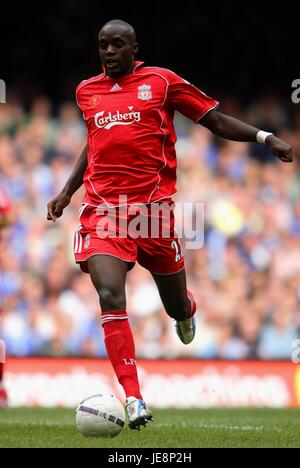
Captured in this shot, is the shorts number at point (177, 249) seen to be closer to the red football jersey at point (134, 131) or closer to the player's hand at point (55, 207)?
the red football jersey at point (134, 131)

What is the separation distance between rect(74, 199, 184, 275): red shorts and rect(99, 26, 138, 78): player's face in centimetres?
92

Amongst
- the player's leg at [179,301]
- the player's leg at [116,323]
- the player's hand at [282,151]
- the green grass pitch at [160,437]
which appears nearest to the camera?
the green grass pitch at [160,437]

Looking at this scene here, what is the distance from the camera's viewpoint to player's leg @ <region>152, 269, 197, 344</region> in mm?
6934

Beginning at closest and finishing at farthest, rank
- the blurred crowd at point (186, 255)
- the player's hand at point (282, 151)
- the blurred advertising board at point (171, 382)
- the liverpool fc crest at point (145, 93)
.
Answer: the player's hand at point (282, 151), the liverpool fc crest at point (145, 93), the blurred advertising board at point (171, 382), the blurred crowd at point (186, 255)

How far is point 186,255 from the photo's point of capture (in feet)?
47.0

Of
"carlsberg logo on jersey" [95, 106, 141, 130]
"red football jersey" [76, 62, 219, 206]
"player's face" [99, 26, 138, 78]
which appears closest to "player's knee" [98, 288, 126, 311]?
"red football jersey" [76, 62, 219, 206]

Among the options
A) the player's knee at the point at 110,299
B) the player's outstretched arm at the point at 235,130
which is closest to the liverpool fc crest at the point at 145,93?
the player's outstretched arm at the point at 235,130

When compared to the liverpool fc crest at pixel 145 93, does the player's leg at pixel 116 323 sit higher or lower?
lower

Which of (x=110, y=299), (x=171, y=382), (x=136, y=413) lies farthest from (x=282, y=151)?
(x=171, y=382)

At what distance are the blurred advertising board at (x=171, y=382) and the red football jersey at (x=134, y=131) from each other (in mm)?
6592

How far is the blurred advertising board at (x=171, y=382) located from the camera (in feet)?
41.7

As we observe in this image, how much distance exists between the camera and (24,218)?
14.5m
